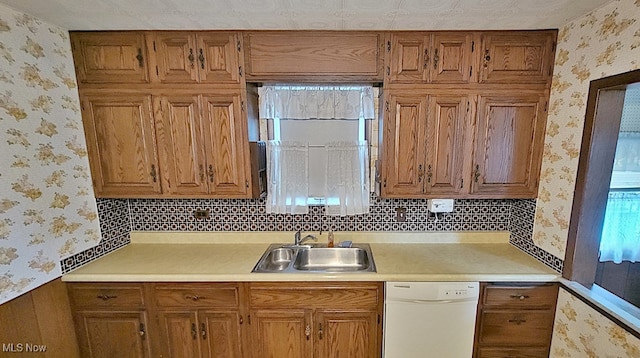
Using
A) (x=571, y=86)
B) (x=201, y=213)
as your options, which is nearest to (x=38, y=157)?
(x=201, y=213)

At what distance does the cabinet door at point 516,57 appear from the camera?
5.54 feet

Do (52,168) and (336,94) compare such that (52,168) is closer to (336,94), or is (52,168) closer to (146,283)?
(146,283)

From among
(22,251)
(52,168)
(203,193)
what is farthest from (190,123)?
(22,251)

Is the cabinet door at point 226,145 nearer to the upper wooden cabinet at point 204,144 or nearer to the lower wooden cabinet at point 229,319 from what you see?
the upper wooden cabinet at point 204,144

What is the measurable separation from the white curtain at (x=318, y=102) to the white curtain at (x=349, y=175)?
0.77 ft

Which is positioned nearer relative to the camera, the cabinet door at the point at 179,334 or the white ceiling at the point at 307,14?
the white ceiling at the point at 307,14

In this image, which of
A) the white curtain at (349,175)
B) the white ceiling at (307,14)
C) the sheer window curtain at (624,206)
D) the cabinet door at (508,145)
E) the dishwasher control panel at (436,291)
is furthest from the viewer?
the white curtain at (349,175)

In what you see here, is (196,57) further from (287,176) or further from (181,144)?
(287,176)

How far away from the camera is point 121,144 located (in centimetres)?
182

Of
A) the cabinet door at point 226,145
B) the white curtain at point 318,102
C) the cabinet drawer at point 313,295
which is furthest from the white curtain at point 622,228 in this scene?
the cabinet door at point 226,145

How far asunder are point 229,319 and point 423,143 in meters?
1.71

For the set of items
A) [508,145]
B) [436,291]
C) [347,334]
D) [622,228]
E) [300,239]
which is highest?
[508,145]

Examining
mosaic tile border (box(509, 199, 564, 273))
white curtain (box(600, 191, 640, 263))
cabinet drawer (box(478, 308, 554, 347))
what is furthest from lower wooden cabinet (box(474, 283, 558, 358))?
white curtain (box(600, 191, 640, 263))

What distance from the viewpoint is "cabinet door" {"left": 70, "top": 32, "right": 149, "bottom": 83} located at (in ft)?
5.61
